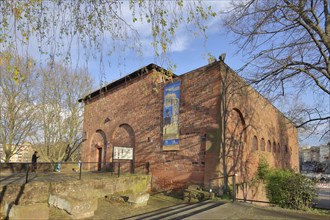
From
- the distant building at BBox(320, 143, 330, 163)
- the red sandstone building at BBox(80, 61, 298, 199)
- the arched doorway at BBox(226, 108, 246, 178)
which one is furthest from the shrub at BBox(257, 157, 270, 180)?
the distant building at BBox(320, 143, 330, 163)

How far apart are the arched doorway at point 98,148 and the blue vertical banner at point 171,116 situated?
6265mm

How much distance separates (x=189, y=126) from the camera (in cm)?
1396

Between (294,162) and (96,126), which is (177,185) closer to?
(96,126)

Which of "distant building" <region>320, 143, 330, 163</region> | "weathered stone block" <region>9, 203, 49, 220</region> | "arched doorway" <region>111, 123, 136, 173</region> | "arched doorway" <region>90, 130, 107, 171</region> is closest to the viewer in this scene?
"weathered stone block" <region>9, 203, 49, 220</region>

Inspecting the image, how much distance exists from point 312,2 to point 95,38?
8636mm

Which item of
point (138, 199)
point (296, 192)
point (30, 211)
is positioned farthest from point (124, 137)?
point (296, 192)

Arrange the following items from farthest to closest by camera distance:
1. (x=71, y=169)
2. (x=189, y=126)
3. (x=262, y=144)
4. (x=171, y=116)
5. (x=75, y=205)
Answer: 1. (x=71, y=169)
2. (x=262, y=144)
3. (x=171, y=116)
4. (x=189, y=126)
5. (x=75, y=205)

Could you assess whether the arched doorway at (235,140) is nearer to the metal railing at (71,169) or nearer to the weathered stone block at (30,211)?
the metal railing at (71,169)

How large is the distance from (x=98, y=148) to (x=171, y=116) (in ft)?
25.6


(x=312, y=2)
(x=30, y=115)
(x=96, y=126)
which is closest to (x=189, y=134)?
(x=312, y=2)

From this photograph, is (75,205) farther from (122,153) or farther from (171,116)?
(171,116)

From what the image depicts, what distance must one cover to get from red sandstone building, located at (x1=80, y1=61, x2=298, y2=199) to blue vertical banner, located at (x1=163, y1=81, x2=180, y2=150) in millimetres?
15

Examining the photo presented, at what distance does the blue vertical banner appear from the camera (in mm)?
14586

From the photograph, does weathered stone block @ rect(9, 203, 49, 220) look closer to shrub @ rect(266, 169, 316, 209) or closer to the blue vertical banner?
the blue vertical banner
